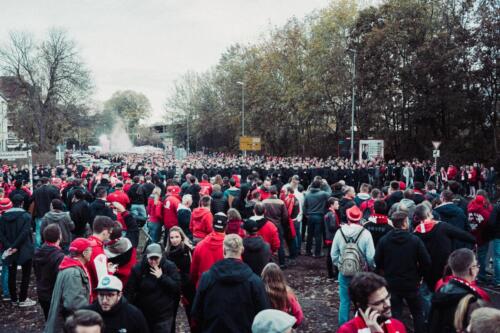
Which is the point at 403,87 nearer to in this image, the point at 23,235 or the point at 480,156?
the point at 480,156

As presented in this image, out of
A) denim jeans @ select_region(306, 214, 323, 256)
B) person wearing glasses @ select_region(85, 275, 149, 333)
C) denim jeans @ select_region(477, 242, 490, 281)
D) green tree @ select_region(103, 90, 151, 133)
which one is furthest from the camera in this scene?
green tree @ select_region(103, 90, 151, 133)

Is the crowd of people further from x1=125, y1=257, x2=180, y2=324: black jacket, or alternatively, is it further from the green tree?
the green tree

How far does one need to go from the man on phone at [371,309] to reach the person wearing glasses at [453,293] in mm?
755

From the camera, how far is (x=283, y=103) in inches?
1858

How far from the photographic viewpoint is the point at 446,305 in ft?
12.3

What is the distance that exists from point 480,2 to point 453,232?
27.9 m

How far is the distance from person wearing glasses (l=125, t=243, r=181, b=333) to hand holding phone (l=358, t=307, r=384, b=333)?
7.18 ft

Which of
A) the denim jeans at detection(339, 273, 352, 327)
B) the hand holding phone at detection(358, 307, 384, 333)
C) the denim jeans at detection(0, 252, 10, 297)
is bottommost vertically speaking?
the denim jeans at detection(0, 252, 10, 297)

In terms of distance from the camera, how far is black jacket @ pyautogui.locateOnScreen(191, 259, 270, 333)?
411 centimetres

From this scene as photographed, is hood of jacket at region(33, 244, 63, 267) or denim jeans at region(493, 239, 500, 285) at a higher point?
hood of jacket at region(33, 244, 63, 267)

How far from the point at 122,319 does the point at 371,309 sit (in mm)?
1899

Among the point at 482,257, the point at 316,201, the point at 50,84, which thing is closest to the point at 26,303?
Answer: the point at 316,201

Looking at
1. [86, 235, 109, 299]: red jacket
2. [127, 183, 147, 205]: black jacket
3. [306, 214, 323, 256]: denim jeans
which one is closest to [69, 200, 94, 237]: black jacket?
[127, 183, 147, 205]: black jacket

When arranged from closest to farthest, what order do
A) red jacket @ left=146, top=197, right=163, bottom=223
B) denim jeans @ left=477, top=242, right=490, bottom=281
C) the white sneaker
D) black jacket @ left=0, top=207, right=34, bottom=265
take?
black jacket @ left=0, top=207, right=34, bottom=265 → the white sneaker → denim jeans @ left=477, top=242, right=490, bottom=281 → red jacket @ left=146, top=197, right=163, bottom=223
